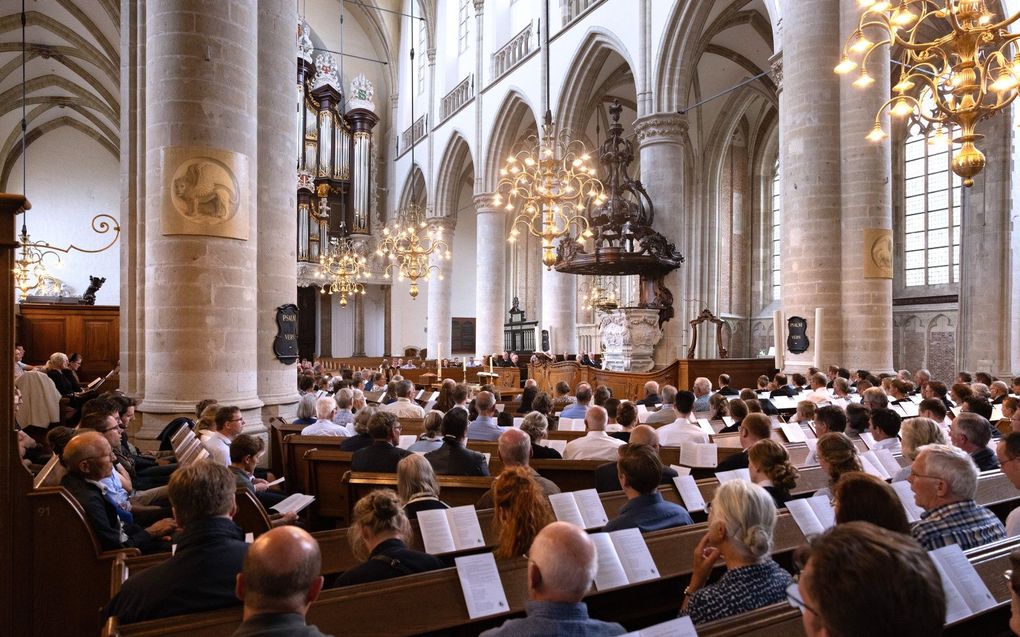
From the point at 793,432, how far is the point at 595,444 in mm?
1696

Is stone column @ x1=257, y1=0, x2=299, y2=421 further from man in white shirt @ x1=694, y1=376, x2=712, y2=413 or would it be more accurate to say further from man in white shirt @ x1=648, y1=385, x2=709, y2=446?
man in white shirt @ x1=694, y1=376, x2=712, y2=413

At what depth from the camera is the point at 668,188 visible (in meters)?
14.7

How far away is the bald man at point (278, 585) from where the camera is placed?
1682 mm

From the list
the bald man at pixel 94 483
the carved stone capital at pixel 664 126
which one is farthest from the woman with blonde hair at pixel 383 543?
the carved stone capital at pixel 664 126

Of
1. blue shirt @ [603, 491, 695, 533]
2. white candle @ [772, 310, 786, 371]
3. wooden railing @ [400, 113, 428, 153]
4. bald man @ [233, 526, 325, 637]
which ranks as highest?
wooden railing @ [400, 113, 428, 153]

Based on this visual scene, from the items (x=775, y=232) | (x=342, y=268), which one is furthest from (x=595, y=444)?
(x=775, y=232)

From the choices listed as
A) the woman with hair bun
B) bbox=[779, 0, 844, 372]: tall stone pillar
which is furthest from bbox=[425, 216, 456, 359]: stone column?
the woman with hair bun

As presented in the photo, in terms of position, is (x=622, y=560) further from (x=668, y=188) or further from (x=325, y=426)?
Answer: (x=668, y=188)

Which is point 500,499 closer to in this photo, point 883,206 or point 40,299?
point 883,206

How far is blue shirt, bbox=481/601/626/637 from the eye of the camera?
1.77 m

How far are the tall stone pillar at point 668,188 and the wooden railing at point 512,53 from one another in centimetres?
626

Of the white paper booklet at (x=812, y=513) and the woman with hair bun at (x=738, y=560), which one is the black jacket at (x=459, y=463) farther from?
the woman with hair bun at (x=738, y=560)

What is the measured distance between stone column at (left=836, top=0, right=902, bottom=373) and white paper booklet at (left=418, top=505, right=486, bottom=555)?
28.2 feet

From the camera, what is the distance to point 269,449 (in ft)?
23.2
